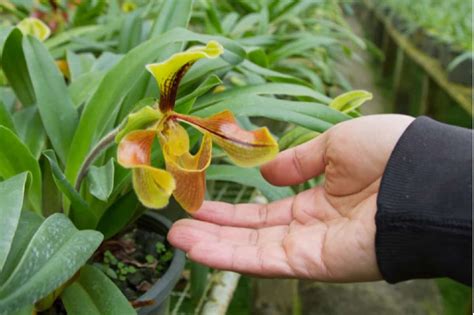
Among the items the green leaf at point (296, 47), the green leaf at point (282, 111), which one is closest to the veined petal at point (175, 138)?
the green leaf at point (282, 111)

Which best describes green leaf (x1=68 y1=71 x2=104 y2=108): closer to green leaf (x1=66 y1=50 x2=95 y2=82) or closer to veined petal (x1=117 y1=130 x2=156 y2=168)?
green leaf (x1=66 y1=50 x2=95 y2=82)

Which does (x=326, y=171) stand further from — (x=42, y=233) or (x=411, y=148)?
(x=42, y=233)

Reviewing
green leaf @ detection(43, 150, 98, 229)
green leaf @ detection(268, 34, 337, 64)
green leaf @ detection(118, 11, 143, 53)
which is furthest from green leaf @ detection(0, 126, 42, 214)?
green leaf @ detection(268, 34, 337, 64)

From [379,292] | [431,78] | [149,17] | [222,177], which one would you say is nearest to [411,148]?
[222,177]

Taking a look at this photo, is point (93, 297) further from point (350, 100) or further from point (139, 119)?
point (350, 100)

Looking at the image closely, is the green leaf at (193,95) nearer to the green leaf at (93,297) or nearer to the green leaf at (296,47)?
the green leaf at (93,297)
